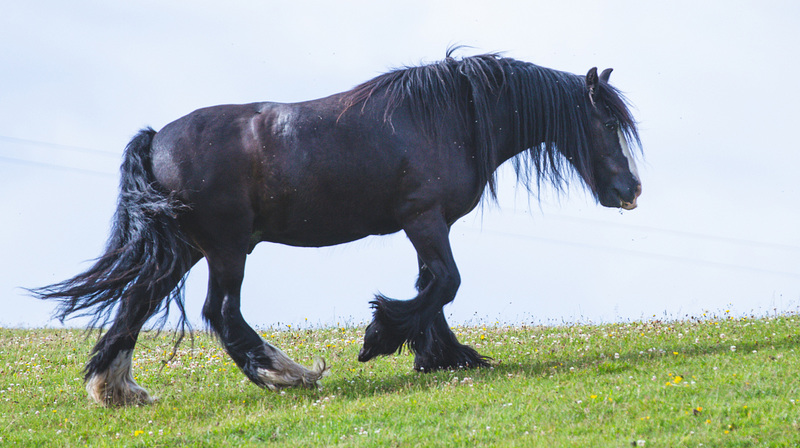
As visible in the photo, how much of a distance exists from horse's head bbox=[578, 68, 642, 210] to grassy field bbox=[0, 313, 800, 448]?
6.01ft

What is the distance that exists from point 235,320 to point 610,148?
→ 454cm

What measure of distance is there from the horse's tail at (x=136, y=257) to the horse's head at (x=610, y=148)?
4541 millimetres

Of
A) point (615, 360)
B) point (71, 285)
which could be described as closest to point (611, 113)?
point (615, 360)

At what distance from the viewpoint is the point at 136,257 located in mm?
8906

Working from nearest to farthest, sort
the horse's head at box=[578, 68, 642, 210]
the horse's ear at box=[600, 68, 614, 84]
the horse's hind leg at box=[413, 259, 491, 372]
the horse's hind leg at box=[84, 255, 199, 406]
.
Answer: the horse's hind leg at box=[84, 255, 199, 406]
the horse's hind leg at box=[413, 259, 491, 372]
the horse's head at box=[578, 68, 642, 210]
the horse's ear at box=[600, 68, 614, 84]

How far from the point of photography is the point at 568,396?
24.8 ft

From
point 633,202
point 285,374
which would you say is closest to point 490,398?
point 285,374

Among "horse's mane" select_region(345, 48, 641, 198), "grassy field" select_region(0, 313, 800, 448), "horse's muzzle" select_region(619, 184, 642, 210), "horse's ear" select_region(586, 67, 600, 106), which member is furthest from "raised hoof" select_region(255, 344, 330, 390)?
"horse's ear" select_region(586, 67, 600, 106)

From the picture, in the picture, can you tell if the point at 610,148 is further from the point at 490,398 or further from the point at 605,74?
the point at 490,398

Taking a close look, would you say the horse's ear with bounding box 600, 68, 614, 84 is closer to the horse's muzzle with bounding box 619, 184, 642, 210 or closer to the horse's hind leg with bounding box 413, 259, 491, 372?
the horse's muzzle with bounding box 619, 184, 642, 210

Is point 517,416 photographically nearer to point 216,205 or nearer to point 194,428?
point 194,428

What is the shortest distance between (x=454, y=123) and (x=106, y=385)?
470cm

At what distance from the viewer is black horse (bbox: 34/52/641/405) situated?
8.63m

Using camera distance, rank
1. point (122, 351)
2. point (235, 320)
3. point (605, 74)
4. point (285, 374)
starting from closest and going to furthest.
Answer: point (235, 320)
point (285, 374)
point (122, 351)
point (605, 74)
